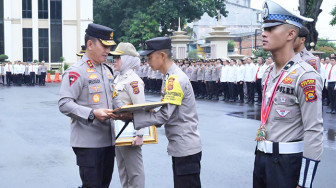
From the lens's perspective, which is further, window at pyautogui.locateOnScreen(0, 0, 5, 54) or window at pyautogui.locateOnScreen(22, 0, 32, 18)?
window at pyautogui.locateOnScreen(22, 0, 32, 18)

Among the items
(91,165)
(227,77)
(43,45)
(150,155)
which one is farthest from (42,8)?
(91,165)

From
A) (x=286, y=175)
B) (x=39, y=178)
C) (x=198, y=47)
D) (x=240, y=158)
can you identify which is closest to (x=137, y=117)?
(x=286, y=175)

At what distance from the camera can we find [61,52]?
46000mm

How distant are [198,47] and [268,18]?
5893cm

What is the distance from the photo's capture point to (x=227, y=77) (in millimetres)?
20750

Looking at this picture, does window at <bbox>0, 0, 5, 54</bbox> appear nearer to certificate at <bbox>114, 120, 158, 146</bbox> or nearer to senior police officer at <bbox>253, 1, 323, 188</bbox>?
certificate at <bbox>114, 120, 158, 146</bbox>

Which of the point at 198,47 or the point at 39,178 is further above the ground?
the point at 198,47

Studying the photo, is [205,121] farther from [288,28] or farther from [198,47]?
[198,47]

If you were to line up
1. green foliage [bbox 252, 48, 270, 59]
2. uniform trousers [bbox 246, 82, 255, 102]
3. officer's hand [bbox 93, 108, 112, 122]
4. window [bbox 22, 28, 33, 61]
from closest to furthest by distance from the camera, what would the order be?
1. officer's hand [bbox 93, 108, 112, 122]
2. uniform trousers [bbox 246, 82, 255, 102]
3. green foliage [bbox 252, 48, 270, 59]
4. window [bbox 22, 28, 33, 61]

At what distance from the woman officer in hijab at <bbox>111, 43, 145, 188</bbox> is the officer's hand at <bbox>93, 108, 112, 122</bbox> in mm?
962

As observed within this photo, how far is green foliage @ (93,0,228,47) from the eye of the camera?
1449 inches

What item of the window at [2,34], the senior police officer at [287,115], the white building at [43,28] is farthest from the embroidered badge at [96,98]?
the window at [2,34]

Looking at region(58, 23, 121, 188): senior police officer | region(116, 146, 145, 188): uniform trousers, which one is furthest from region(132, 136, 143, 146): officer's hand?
region(58, 23, 121, 188): senior police officer

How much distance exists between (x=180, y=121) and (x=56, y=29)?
43755 mm
